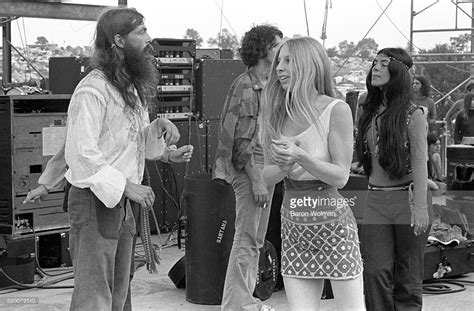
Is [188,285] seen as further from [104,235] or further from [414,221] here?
[104,235]

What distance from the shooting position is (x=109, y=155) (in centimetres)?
402

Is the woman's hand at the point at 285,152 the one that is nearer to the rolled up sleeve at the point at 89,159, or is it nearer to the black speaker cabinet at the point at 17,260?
the rolled up sleeve at the point at 89,159

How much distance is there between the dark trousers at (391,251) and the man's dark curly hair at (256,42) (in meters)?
1.18

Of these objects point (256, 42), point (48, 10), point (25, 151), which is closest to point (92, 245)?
point (256, 42)

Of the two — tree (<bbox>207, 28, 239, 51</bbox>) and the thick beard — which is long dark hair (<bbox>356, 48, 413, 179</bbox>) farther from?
tree (<bbox>207, 28, 239, 51</bbox>)

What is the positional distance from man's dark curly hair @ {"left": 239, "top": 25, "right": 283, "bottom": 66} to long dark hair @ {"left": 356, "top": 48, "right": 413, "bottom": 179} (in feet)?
2.33

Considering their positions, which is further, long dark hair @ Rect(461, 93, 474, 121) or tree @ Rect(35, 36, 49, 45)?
tree @ Rect(35, 36, 49, 45)

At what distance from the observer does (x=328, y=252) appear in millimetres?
3980

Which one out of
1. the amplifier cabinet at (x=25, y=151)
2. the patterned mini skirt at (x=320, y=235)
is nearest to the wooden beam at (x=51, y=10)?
the amplifier cabinet at (x=25, y=151)

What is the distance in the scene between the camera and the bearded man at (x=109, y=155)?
3893 mm

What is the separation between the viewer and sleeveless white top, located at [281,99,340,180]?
3.99 meters

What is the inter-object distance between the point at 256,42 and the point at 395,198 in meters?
1.37

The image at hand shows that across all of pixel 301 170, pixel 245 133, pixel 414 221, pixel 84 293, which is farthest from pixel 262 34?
pixel 84 293

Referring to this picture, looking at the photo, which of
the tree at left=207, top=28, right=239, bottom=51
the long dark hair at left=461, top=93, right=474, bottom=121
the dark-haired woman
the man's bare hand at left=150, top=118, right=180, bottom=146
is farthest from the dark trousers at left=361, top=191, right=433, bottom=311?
the long dark hair at left=461, top=93, right=474, bottom=121
